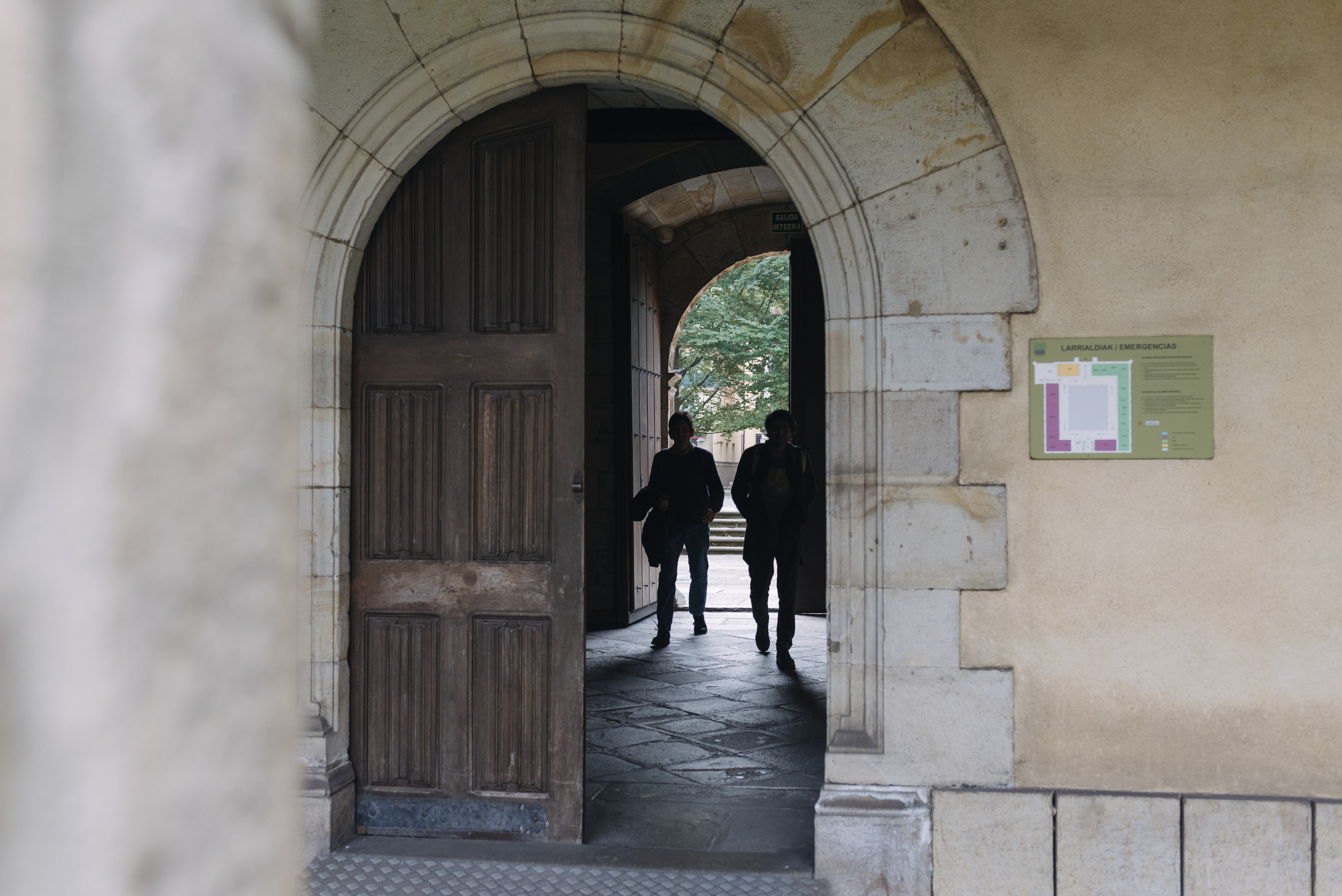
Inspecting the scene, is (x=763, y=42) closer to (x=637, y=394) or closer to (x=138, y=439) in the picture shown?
(x=138, y=439)

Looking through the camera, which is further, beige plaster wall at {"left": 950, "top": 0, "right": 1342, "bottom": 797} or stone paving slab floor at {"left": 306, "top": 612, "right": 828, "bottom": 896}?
stone paving slab floor at {"left": 306, "top": 612, "right": 828, "bottom": 896}

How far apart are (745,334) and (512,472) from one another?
602 inches

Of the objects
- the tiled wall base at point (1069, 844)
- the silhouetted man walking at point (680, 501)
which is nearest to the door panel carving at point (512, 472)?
the tiled wall base at point (1069, 844)

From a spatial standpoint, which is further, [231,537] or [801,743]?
[801,743]

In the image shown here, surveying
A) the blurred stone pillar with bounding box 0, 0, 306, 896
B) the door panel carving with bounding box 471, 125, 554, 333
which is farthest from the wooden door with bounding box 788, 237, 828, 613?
the blurred stone pillar with bounding box 0, 0, 306, 896

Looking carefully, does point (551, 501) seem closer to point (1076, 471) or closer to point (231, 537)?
point (1076, 471)

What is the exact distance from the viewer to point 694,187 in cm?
912

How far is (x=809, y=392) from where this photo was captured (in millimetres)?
9250

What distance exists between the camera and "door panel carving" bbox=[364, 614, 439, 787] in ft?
12.0

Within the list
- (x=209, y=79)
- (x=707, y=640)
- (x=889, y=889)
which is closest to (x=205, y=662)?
(x=209, y=79)

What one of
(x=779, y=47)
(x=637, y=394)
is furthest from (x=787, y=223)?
(x=779, y=47)

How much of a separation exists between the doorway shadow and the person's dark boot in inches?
2.2

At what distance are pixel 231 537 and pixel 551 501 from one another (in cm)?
316

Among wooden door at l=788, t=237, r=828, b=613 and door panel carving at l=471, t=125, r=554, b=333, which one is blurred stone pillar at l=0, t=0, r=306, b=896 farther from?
wooden door at l=788, t=237, r=828, b=613
